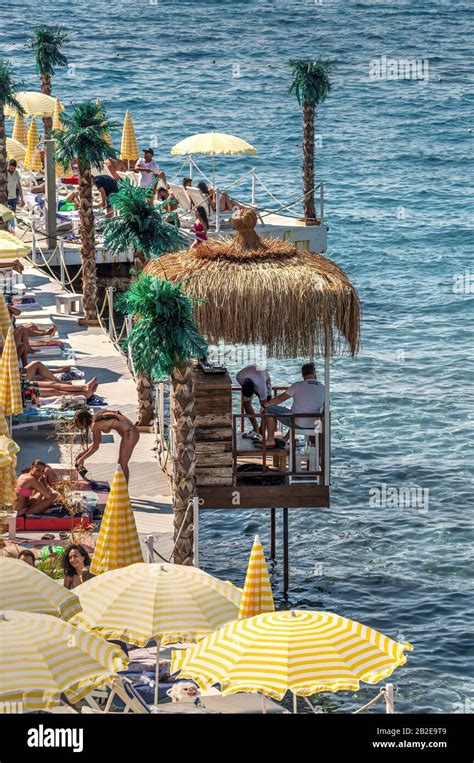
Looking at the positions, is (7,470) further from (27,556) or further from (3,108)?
(3,108)

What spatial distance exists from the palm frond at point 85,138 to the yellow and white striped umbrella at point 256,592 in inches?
727

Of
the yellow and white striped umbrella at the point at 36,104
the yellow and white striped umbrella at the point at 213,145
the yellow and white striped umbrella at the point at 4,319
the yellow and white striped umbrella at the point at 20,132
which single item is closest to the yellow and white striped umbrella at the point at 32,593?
the yellow and white striped umbrella at the point at 4,319

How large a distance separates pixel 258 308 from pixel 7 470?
3.87 m

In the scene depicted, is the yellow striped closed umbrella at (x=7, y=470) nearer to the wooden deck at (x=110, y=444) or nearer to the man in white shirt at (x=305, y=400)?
the wooden deck at (x=110, y=444)

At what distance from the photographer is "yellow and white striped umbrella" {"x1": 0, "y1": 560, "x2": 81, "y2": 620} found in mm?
14797

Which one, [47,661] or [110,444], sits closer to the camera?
[47,661]

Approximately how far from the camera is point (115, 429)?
22531mm

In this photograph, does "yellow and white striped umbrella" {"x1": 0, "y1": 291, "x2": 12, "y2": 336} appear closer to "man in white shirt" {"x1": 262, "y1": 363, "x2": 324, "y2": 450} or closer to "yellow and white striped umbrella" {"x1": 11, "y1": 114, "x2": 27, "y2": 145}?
"man in white shirt" {"x1": 262, "y1": 363, "x2": 324, "y2": 450}

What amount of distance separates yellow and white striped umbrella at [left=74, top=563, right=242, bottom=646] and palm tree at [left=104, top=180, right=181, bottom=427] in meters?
9.89

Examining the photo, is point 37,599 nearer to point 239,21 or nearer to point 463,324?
point 463,324

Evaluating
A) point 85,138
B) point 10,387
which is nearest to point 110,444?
point 10,387

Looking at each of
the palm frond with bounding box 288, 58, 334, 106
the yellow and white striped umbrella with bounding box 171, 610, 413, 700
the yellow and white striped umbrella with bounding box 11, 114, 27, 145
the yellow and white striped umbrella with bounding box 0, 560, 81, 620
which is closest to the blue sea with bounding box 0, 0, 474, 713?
the yellow and white striped umbrella with bounding box 0, 560, 81, 620
